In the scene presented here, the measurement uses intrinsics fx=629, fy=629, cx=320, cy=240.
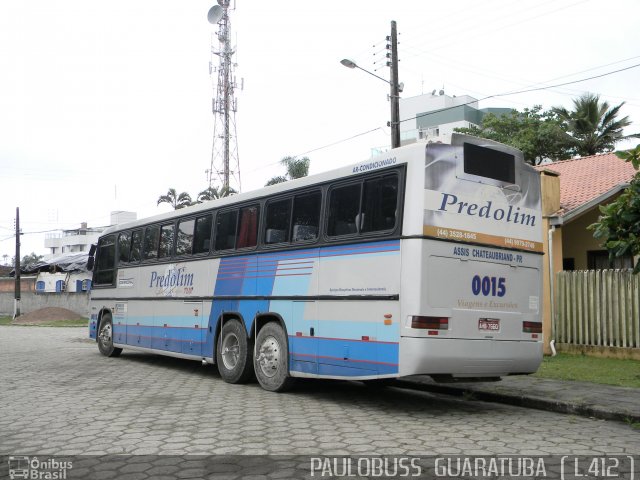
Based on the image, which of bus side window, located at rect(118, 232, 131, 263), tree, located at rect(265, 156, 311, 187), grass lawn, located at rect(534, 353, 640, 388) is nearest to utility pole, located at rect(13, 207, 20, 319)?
tree, located at rect(265, 156, 311, 187)

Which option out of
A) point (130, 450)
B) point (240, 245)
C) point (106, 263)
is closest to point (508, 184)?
point (240, 245)

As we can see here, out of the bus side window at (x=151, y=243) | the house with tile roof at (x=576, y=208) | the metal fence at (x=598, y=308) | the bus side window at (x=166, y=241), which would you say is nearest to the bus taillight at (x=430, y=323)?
the metal fence at (x=598, y=308)

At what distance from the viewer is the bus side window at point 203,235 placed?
40.8 ft

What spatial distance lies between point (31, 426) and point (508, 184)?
6.94 metres

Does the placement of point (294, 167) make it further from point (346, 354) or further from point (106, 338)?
point (346, 354)

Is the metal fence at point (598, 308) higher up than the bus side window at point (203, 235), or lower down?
lower down

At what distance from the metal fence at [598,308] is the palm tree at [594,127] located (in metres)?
21.9

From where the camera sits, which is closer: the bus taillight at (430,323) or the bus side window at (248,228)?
the bus taillight at (430,323)

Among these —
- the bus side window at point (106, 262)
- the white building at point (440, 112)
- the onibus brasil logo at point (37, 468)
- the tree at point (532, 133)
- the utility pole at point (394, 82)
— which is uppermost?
the white building at point (440, 112)

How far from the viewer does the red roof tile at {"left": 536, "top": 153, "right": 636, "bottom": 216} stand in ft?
53.3

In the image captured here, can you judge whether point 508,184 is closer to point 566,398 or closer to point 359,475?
point 566,398

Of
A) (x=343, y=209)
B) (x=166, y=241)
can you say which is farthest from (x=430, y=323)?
(x=166, y=241)

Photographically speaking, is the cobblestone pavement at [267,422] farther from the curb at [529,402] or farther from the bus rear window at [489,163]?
the bus rear window at [489,163]

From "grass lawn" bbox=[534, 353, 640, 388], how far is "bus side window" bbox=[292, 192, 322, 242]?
17.1ft
